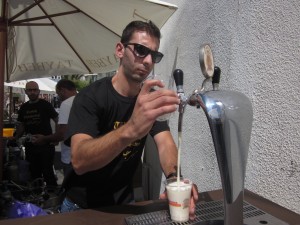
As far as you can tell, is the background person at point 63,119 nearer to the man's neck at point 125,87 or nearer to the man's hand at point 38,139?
the man's hand at point 38,139

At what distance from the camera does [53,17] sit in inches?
155

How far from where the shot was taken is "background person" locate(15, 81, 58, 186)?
18.1ft

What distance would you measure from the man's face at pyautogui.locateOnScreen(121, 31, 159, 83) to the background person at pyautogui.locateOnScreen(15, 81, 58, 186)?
4086mm

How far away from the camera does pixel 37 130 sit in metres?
5.54

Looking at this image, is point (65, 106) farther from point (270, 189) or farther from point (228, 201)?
point (228, 201)

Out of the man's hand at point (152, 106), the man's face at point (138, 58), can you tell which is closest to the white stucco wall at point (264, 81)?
the man's face at point (138, 58)

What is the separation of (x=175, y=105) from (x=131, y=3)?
2.41 meters

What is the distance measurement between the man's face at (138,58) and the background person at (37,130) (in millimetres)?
4086

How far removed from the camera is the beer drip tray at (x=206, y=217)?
1205mm

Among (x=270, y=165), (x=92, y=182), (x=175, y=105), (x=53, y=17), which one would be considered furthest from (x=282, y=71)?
(x=53, y=17)

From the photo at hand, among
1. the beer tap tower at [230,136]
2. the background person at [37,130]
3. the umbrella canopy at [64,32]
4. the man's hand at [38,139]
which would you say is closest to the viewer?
the beer tap tower at [230,136]

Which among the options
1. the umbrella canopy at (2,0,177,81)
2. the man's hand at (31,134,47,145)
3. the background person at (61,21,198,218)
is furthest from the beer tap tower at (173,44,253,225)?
the man's hand at (31,134,47,145)

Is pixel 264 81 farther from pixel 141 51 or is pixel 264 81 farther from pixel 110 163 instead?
pixel 110 163

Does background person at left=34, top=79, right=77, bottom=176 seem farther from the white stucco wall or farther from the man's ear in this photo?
the man's ear
